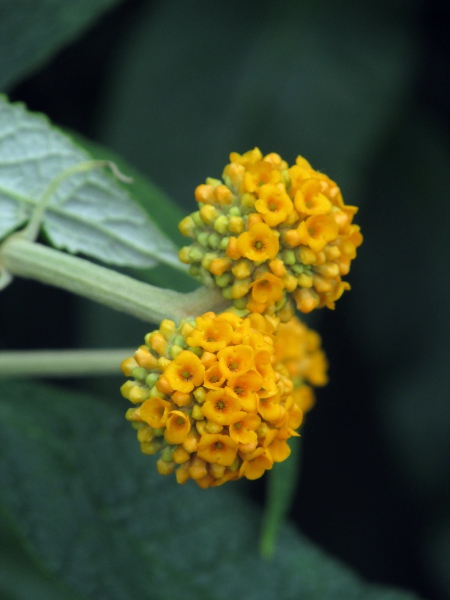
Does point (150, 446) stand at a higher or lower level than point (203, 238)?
lower

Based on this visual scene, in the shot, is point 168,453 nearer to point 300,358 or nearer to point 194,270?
point 194,270

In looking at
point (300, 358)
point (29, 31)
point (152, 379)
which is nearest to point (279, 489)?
point (300, 358)

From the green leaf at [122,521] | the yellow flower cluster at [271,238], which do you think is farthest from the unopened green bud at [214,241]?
the green leaf at [122,521]

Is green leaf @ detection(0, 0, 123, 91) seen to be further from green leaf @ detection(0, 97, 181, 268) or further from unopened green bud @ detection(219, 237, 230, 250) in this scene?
unopened green bud @ detection(219, 237, 230, 250)

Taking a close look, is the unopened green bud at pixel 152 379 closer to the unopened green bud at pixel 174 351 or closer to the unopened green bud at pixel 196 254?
the unopened green bud at pixel 174 351

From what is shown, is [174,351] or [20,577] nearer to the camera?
[174,351]

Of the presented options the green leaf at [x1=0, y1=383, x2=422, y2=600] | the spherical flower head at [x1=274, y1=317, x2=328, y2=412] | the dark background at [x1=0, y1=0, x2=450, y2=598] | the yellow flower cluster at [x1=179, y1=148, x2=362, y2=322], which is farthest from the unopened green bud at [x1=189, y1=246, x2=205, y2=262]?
the dark background at [x1=0, y1=0, x2=450, y2=598]

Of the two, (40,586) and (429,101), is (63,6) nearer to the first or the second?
(40,586)

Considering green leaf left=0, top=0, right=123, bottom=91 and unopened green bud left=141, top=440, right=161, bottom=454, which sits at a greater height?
green leaf left=0, top=0, right=123, bottom=91
